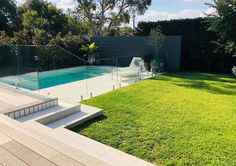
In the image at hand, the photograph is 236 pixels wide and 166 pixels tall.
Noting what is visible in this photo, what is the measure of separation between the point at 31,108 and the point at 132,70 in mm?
7570

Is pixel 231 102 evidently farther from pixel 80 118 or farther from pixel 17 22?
pixel 17 22

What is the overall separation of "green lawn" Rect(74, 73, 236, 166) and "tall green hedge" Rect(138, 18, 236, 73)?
4223mm

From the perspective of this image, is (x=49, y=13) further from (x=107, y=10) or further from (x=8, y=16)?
(x=107, y=10)

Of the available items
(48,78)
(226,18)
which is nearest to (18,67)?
(48,78)

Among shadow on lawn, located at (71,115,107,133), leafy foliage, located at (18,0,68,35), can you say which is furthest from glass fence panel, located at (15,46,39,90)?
leafy foliage, located at (18,0,68,35)

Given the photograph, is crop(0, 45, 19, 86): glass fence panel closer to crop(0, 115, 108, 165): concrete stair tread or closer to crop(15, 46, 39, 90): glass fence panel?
crop(15, 46, 39, 90): glass fence panel

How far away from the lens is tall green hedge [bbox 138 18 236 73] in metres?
11.5

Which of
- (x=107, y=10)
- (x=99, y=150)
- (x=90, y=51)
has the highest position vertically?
(x=107, y=10)

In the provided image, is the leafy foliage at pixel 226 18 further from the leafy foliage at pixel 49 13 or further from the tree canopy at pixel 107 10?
the leafy foliage at pixel 49 13

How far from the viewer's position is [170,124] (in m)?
4.68

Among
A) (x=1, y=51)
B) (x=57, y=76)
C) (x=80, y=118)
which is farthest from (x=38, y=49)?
(x=80, y=118)

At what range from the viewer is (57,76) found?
372 inches

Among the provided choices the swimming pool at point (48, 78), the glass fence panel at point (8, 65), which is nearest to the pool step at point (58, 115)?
the swimming pool at point (48, 78)

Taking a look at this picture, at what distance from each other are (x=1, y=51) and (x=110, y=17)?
17175 millimetres
